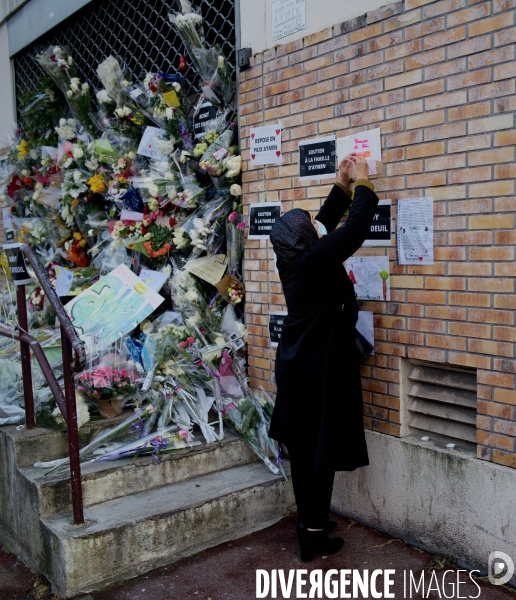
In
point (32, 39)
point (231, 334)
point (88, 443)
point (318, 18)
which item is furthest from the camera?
point (32, 39)

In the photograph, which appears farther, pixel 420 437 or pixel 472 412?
pixel 420 437

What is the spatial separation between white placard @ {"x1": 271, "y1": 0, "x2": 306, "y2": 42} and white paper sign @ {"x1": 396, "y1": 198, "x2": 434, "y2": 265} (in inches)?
53.6

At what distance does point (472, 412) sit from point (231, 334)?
1858 mm

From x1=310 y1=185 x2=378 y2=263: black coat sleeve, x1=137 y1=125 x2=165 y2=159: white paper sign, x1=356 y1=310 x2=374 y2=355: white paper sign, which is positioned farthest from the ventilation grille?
x1=137 y1=125 x2=165 y2=159: white paper sign

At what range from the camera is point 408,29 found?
11.0ft

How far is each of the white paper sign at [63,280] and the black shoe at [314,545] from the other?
3.27m

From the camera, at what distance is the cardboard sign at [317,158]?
382cm

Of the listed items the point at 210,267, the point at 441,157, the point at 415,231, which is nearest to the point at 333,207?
the point at 415,231

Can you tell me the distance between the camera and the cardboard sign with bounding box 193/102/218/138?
186 inches

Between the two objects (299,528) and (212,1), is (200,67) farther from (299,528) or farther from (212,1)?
(299,528)

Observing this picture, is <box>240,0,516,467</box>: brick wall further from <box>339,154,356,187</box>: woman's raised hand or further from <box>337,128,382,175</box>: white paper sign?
<box>339,154,356,187</box>: woman's raised hand

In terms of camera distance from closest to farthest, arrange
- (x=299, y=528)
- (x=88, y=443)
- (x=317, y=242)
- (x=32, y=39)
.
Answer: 1. (x=317, y=242)
2. (x=299, y=528)
3. (x=88, y=443)
4. (x=32, y=39)

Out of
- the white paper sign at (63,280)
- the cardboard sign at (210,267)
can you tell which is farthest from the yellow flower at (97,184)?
the cardboard sign at (210,267)

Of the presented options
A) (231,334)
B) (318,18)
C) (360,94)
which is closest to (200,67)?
(318,18)
